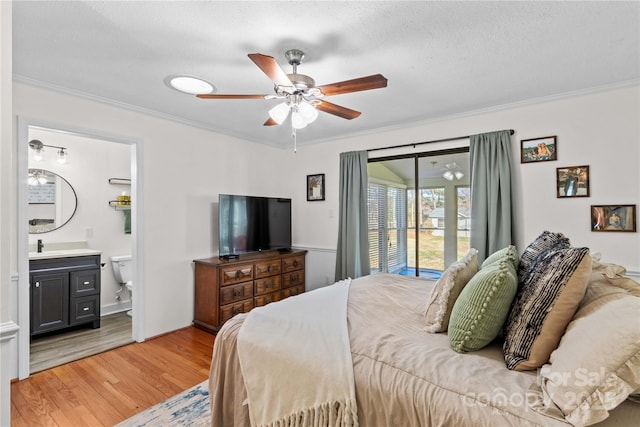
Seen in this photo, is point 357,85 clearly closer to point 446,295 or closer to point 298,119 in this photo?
point 298,119

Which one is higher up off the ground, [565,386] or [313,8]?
[313,8]

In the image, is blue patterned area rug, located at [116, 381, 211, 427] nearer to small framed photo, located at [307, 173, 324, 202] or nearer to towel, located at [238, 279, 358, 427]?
towel, located at [238, 279, 358, 427]

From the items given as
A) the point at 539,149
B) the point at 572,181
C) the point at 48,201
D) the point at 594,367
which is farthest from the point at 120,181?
the point at 572,181

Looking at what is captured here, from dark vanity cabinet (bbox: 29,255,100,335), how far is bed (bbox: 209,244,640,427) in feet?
9.17

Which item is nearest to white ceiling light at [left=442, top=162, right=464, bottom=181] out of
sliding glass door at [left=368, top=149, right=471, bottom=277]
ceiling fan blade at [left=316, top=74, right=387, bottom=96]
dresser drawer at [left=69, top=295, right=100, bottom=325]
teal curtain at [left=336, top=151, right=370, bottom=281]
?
sliding glass door at [left=368, top=149, right=471, bottom=277]

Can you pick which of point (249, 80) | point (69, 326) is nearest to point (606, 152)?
point (249, 80)

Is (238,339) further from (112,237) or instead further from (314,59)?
(112,237)

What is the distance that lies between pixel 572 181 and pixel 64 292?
5347 mm

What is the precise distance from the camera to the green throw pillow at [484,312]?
1300 mm

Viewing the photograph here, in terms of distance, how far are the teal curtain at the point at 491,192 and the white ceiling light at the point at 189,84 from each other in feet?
8.99

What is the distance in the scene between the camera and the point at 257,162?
14.8ft

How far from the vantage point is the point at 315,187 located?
4.61m

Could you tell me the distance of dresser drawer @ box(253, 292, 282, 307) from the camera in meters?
3.80

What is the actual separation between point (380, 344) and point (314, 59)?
1900 mm
